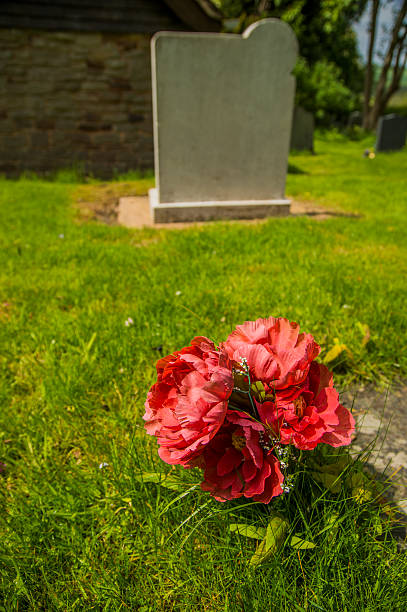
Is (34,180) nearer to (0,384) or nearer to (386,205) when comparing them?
(386,205)

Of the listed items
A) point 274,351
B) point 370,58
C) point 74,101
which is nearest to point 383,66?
point 370,58

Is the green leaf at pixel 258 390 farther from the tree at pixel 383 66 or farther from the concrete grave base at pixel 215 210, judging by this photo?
the tree at pixel 383 66

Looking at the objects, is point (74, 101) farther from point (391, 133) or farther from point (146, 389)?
point (391, 133)

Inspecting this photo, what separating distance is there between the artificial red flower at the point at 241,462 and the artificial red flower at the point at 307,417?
0.14ft

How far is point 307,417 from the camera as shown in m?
0.89

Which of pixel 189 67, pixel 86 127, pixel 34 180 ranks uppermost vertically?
pixel 189 67

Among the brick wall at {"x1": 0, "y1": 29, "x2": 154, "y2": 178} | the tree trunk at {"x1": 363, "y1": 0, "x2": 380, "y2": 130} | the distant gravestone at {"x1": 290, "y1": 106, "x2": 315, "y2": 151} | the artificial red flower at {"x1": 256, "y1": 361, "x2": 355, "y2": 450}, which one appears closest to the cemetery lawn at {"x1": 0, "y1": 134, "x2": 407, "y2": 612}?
the artificial red flower at {"x1": 256, "y1": 361, "x2": 355, "y2": 450}

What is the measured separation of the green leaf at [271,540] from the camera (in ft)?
3.11

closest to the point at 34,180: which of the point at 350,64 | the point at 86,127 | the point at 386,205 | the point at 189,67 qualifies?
the point at 86,127

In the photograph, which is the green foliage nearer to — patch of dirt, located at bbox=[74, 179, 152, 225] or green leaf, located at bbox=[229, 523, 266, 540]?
patch of dirt, located at bbox=[74, 179, 152, 225]

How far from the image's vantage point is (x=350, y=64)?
933 inches

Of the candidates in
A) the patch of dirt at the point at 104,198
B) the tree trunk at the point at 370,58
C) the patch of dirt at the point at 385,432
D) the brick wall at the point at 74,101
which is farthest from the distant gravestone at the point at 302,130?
the patch of dirt at the point at 385,432

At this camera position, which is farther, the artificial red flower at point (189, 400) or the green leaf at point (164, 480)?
the green leaf at point (164, 480)

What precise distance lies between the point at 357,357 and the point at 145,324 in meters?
1.13
